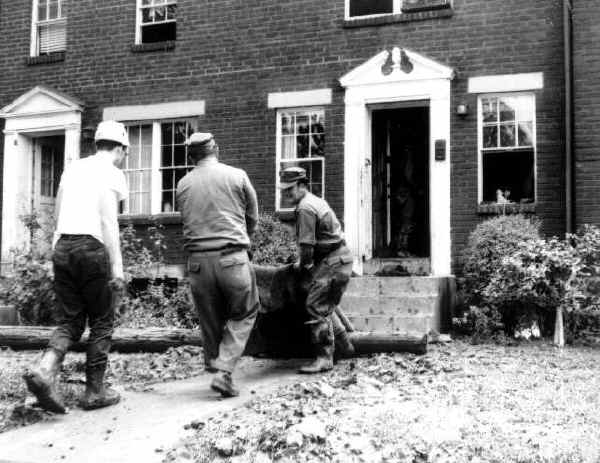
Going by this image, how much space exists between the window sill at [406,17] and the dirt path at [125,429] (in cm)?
718

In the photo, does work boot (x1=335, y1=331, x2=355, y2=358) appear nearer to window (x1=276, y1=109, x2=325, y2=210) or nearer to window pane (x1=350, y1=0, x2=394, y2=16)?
window (x1=276, y1=109, x2=325, y2=210)

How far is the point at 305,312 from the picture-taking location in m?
7.80

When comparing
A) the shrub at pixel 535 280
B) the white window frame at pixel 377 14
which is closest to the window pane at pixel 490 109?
the white window frame at pixel 377 14

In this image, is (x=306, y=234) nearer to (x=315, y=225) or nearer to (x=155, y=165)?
(x=315, y=225)

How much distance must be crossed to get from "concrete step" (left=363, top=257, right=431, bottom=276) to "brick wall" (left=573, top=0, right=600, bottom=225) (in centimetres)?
230

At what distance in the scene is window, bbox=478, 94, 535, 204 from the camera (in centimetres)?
1141

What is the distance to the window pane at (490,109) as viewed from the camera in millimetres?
11602

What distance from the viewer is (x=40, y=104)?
14.2 m

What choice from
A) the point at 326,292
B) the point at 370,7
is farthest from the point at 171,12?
the point at 326,292

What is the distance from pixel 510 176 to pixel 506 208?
0.60 m

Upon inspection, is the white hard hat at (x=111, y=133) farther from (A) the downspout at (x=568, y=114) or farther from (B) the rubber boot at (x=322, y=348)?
(A) the downspout at (x=568, y=114)

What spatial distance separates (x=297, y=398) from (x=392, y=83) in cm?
699

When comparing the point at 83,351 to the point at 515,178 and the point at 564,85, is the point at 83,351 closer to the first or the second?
the point at 515,178

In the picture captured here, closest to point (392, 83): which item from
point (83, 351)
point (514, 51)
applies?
point (514, 51)
